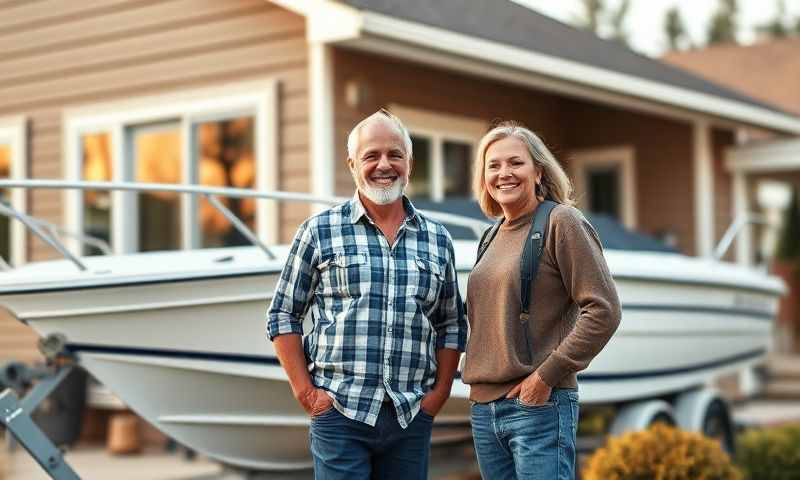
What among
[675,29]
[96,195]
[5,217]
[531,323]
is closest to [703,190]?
[96,195]

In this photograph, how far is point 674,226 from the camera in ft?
33.0

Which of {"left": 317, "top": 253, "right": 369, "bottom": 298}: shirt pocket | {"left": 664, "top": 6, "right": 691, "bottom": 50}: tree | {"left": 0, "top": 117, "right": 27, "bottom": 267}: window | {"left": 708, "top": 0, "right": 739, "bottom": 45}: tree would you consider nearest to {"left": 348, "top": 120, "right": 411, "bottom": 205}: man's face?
{"left": 317, "top": 253, "right": 369, "bottom": 298}: shirt pocket

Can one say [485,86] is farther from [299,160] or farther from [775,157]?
[775,157]

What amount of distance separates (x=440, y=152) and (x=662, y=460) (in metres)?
3.45

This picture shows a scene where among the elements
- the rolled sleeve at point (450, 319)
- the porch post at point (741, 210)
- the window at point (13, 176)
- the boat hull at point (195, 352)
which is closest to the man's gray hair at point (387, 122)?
the rolled sleeve at point (450, 319)

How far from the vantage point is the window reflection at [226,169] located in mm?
7582

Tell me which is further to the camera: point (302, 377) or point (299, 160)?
point (299, 160)

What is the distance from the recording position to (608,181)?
34.3 feet

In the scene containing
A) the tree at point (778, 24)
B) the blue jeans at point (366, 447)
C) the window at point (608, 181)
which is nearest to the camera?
the blue jeans at point (366, 447)

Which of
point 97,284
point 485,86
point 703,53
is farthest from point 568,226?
point 703,53

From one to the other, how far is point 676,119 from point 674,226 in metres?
0.98

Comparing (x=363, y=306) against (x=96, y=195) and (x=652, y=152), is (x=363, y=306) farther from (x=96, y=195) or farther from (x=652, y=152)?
(x=652, y=152)

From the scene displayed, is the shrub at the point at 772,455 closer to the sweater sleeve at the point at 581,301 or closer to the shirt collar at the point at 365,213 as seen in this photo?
the sweater sleeve at the point at 581,301

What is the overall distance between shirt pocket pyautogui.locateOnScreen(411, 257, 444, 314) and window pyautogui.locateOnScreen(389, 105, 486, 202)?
14.7 feet
